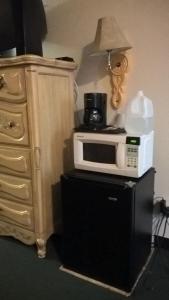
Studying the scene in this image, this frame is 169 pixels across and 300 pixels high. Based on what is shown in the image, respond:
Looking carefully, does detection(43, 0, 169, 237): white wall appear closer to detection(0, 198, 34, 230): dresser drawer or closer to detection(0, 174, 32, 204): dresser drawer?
detection(0, 174, 32, 204): dresser drawer

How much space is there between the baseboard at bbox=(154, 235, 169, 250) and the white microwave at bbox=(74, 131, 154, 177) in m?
0.64

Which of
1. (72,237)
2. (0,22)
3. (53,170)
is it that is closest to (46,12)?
(0,22)

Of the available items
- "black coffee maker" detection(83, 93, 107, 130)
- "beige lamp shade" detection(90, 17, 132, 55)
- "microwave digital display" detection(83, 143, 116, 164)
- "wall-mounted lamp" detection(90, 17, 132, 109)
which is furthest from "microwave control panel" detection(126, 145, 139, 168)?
"beige lamp shade" detection(90, 17, 132, 55)

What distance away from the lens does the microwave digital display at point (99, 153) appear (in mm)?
1615

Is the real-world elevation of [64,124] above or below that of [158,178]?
above

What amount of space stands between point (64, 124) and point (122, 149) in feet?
1.97

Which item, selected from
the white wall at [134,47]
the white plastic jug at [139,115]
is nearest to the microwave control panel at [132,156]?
the white plastic jug at [139,115]

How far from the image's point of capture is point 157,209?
198cm

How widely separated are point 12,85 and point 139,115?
2.76 ft

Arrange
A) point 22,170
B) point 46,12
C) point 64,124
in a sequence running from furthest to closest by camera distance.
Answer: point 46,12
point 64,124
point 22,170

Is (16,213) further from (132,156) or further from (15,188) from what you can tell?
(132,156)

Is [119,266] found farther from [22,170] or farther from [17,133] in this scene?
[17,133]

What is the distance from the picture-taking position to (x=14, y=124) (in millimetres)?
1784

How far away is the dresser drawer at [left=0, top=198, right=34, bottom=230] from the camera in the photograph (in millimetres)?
1896
